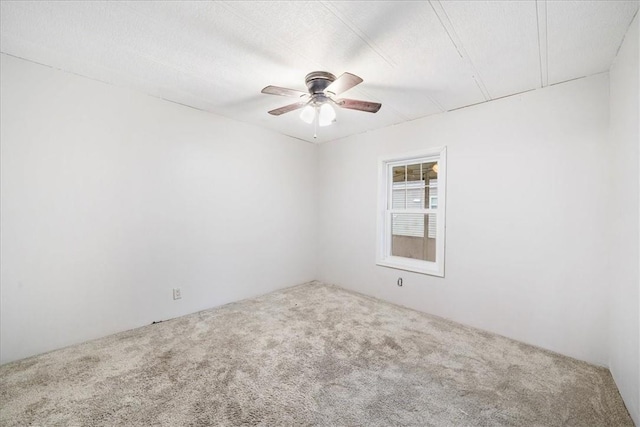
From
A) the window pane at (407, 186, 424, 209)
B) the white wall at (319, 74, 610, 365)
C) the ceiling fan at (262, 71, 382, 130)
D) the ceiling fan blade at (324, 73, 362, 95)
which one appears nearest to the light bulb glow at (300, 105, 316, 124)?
the ceiling fan at (262, 71, 382, 130)

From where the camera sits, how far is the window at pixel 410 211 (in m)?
3.37

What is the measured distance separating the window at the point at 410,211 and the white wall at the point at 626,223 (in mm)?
1410

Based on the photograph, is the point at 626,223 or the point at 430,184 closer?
the point at 626,223

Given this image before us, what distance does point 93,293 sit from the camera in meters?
2.45

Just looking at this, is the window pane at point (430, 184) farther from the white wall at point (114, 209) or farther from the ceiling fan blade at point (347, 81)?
the white wall at point (114, 209)

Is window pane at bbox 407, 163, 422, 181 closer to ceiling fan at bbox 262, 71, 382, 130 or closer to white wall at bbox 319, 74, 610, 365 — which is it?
white wall at bbox 319, 74, 610, 365

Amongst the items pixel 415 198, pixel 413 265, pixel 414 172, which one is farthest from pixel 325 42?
pixel 413 265

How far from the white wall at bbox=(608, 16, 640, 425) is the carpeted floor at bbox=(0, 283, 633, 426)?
9.2 inches

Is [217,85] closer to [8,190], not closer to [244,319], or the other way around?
[8,190]

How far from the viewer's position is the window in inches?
133

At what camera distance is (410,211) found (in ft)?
11.7

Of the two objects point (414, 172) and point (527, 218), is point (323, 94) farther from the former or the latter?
point (527, 218)

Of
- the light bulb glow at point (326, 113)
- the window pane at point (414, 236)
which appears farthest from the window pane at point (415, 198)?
the light bulb glow at point (326, 113)

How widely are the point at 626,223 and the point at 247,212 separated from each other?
3.55m
